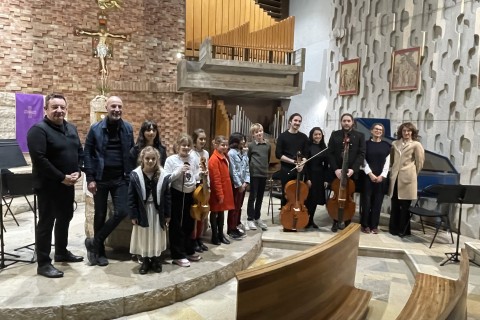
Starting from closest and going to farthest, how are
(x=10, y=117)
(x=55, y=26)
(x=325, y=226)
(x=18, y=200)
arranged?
(x=325, y=226), (x=18, y=200), (x=10, y=117), (x=55, y=26)

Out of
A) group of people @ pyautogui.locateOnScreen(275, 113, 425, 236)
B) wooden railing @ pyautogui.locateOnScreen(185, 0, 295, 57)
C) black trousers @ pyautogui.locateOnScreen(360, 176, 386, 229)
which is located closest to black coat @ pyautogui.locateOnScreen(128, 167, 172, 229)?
group of people @ pyautogui.locateOnScreen(275, 113, 425, 236)

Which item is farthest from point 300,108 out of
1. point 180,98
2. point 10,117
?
point 10,117

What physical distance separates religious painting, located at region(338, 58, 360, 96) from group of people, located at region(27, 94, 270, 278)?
13.0 feet

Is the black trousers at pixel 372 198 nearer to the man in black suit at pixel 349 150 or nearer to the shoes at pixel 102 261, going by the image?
the man in black suit at pixel 349 150

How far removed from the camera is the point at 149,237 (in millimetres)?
3377

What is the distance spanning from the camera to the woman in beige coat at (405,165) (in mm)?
4918

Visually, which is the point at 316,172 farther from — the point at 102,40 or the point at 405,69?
the point at 102,40

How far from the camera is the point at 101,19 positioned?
26.1 feet

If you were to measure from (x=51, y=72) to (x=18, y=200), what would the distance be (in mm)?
2766

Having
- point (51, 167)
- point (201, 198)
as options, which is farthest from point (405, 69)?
point (51, 167)

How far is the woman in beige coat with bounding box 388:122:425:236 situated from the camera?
→ 492 centimetres

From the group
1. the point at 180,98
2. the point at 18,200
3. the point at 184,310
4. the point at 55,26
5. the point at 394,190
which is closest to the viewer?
the point at 184,310

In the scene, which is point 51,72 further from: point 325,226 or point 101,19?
point 325,226

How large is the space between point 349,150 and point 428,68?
2.10m
